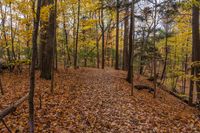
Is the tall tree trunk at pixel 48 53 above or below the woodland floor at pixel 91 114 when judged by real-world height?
above

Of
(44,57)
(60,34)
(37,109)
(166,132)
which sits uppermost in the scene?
(60,34)

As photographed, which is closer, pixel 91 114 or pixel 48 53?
pixel 91 114

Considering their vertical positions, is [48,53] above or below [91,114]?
above

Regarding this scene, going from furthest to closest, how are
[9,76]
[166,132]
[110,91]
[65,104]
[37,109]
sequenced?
[9,76] < [110,91] < [65,104] < [37,109] < [166,132]

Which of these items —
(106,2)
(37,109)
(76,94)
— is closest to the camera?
(37,109)

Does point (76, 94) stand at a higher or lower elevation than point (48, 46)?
lower

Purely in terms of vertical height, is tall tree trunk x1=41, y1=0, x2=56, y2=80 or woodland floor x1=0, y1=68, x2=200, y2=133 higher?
tall tree trunk x1=41, y1=0, x2=56, y2=80

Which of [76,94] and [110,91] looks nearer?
[76,94]

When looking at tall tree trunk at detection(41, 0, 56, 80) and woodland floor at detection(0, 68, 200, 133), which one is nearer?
woodland floor at detection(0, 68, 200, 133)

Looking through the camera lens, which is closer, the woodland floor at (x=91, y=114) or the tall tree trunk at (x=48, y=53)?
the woodland floor at (x=91, y=114)

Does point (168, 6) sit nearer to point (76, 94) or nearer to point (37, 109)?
point (76, 94)

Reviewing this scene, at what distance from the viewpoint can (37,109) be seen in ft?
24.5

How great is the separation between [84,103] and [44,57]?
16.0ft

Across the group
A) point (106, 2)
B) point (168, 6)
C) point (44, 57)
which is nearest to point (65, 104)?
point (44, 57)
